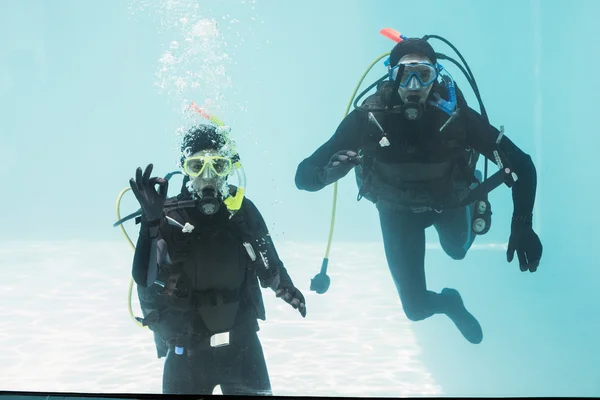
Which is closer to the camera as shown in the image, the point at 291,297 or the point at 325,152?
the point at 291,297

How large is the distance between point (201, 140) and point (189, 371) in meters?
1.45

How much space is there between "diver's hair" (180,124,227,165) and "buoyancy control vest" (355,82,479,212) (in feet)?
4.14

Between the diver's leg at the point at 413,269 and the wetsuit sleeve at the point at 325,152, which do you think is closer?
the wetsuit sleeve at the point at 325,152

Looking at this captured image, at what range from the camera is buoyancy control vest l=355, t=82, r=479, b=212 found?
396cm

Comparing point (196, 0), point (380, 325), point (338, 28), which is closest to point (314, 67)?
point (338, 28)

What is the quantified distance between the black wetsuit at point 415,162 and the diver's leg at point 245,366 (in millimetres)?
1309

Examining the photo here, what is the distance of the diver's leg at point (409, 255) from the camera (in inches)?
165

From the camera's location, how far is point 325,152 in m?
3.95

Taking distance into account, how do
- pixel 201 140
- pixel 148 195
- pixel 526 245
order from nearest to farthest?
pixel 148 195, pixel 201 140, pixel 526 245

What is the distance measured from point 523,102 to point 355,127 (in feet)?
28.8

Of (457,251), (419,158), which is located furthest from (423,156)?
(457,251)

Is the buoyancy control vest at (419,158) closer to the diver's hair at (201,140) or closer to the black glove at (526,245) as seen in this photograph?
the black glove at (526,245)

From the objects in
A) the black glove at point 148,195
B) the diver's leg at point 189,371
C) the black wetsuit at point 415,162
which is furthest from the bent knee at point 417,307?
the black glove at point 148,195

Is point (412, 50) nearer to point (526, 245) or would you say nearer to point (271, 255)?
point (526, 245)
